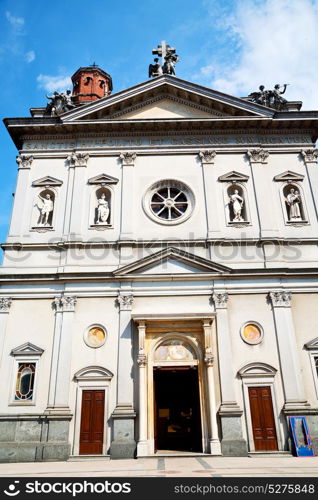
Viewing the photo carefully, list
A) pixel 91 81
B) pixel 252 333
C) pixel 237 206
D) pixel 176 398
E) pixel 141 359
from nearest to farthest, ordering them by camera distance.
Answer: pixel 141 359, pixel 252 333, pixel 237 206, pixel 176 398, pixel 91 81

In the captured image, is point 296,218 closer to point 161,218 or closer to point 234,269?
point 234,269

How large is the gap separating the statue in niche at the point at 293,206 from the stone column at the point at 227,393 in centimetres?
524

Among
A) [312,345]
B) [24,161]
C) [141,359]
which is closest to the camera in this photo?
[141,359]

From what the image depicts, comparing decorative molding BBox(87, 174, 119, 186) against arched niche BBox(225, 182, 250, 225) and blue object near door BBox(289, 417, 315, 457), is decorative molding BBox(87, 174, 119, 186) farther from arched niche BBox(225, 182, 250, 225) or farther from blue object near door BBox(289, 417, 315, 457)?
blue object near door BBox(289, 417, 315, 457)

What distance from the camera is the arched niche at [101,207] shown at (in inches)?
722

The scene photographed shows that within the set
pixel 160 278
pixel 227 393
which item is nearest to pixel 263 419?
pixel 227 393

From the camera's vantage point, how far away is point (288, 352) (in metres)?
15.6

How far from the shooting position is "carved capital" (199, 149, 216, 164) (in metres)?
19.4

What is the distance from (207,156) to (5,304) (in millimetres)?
11719

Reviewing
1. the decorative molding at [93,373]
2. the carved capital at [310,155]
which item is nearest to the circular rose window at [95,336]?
the decorative molding at [93,373]

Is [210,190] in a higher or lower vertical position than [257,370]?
higher

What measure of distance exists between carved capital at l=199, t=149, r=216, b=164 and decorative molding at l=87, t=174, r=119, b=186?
439 centimetres

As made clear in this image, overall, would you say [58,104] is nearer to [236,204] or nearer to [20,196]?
[20,196]

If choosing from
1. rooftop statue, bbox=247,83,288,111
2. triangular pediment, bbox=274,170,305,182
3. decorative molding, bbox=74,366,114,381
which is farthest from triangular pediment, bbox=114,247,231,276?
rooftop statue, bbox=247,83,288,111
